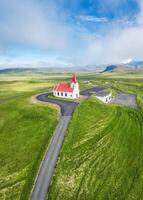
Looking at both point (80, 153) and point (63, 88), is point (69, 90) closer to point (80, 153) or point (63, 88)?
point (63, 88)

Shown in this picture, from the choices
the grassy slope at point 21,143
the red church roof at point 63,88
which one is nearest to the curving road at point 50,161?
the grassy slope at point 21,143

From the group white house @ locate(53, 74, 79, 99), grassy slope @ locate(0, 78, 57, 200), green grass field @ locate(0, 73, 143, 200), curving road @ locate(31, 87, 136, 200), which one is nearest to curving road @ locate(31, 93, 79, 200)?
curving road @ locate(31, 87, 136, 200)

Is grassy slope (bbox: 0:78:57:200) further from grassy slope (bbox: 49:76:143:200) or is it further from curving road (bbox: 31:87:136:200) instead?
grassy slope (bbox: 49:76:143:200)

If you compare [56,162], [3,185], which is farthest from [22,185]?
[56,162]

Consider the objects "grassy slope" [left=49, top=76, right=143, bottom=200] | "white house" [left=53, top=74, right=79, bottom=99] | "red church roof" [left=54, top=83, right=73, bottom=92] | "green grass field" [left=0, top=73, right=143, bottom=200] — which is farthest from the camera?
"red church roof" [left=54, top=83, right=73, bottom=92]

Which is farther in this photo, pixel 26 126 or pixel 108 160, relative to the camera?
pixel 26 126

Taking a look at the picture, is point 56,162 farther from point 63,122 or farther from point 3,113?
point 3,113
